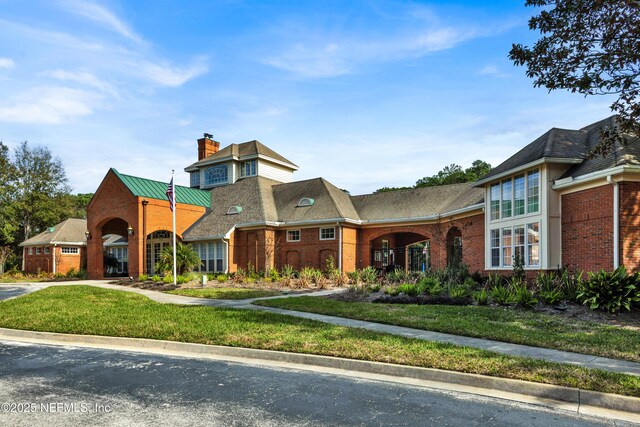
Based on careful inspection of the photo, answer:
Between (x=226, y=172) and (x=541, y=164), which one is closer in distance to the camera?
(x=541, y=164)

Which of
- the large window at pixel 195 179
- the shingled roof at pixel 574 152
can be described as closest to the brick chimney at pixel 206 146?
the large window at pixel 195 179

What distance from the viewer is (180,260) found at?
27.0m

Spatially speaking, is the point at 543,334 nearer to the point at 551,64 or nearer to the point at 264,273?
the point at 551,64

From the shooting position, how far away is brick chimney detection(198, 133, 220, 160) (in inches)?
1697

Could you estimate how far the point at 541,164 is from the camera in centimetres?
1703

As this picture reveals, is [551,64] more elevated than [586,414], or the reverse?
[551,64]

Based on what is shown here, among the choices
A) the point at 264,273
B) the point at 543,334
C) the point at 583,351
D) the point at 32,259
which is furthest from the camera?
the point at 32,259

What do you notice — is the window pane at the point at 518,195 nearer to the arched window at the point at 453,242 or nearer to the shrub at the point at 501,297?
the shrub at the point at 501,297

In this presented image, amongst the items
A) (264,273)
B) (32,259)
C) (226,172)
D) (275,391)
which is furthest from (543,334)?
(32,259)

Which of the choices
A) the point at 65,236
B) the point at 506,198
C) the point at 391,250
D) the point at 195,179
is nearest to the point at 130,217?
the point at 195,179

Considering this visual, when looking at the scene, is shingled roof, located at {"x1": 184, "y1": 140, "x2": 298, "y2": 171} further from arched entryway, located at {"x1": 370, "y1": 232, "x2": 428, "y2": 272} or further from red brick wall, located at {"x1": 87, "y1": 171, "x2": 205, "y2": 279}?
arched entryway, located at {"x1": 370, "y1": 232, "x2": 428, "y2": 272}

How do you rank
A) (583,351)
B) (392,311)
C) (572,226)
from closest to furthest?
1. (583,351)
2. (392,311)
3. (572,226)

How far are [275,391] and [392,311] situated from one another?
23.6 feet

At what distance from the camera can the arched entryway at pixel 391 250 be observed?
2933 centimetres
